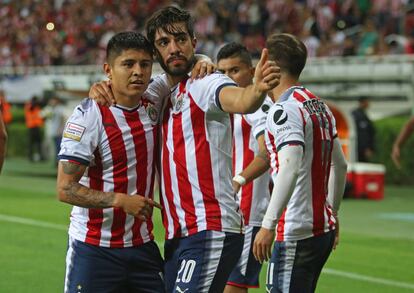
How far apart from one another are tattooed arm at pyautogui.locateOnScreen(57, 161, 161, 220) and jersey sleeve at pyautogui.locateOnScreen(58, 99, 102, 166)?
0.16ft

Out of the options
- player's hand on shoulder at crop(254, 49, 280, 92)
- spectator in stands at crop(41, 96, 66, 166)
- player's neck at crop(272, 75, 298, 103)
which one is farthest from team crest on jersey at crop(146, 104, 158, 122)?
spectator in stands at crop(41, 96, 66, 166)

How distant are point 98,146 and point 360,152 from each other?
55.6ft

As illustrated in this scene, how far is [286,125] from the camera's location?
19.7 feet

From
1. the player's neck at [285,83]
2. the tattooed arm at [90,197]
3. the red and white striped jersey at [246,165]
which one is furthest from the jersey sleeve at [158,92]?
the red and white striped jersey at [246,165]

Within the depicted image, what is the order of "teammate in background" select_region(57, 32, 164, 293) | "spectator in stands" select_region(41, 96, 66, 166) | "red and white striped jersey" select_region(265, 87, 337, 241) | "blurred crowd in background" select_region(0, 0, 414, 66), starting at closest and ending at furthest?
"teammate in background" select_region(57, 32, 164, 293) < "red and white striped jersey" select_region(265, 87, 337, 241) < "blurred crowd in background" select_region(0, 0, 414, 66) < "spectator in stands" select_region(41, 96, 66, 166)

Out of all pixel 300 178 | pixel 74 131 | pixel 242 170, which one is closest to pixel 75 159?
pixel 74 131

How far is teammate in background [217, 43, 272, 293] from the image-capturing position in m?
8.14

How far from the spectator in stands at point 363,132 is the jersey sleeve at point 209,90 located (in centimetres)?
1646

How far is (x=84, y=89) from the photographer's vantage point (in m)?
28.5

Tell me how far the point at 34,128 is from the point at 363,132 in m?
11.8

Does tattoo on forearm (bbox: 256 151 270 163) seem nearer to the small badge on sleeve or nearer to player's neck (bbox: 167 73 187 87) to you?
player's neck (bbox: 167 73 187 87)

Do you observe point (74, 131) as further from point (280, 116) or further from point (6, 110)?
point (6, 110)

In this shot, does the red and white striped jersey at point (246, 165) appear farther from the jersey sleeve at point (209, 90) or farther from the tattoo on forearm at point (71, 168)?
the tattoo on forearm at point (71, 168)

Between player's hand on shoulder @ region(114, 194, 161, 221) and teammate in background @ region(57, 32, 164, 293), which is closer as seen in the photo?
player's hand on shoulder @ region(114, 194, 161, 221)
